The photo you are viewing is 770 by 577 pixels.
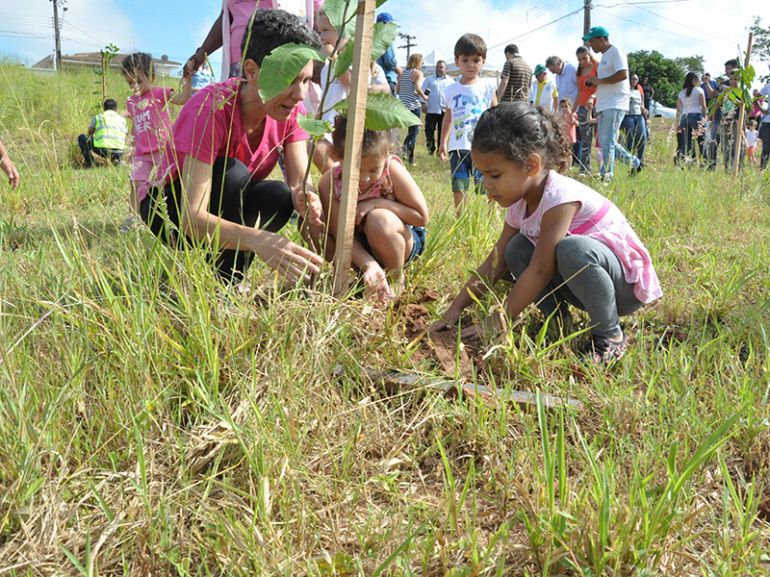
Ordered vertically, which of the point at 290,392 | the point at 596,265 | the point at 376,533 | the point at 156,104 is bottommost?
the point at 376,533

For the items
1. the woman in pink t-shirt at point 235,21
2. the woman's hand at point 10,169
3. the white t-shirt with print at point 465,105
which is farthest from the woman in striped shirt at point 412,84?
the woman's hand at point 10,169

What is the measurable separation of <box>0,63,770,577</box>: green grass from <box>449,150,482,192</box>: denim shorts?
6.09ft

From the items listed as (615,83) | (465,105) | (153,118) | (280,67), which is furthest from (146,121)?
(615,83)

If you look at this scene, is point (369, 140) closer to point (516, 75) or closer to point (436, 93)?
point (516, 75)

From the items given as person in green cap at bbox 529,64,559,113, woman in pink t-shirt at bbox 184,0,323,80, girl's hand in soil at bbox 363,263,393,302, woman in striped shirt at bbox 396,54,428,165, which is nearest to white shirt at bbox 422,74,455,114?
woman in striped shirt at bbox 396,54,428,165

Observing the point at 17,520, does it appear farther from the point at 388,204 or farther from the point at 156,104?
the point at 388,204

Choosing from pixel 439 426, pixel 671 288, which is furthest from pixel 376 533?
pixel 671 288

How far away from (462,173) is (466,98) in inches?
24.3

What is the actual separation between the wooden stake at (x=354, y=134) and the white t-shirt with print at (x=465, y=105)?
8.63 ft

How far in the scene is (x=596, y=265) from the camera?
1791mm

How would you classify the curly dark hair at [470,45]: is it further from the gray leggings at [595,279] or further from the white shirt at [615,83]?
the gray leggings at [595,279]

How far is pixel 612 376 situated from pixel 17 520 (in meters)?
1.35

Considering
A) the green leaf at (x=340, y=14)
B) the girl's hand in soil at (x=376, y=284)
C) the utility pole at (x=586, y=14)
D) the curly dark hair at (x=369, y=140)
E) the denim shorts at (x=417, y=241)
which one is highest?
the utility pole at (x=586, y=14)

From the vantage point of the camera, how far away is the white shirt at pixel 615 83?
5.66m
